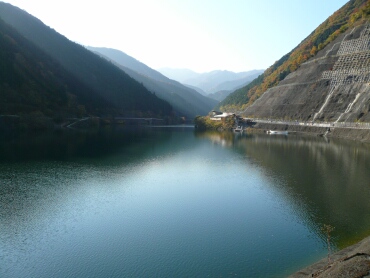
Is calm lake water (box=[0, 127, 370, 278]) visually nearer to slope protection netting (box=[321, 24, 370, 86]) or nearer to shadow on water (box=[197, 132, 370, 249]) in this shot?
shadow on water (box=[197, 132, 370, 249])

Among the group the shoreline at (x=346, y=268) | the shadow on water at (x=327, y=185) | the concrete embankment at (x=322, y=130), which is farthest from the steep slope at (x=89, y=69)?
the shoreline at (x=346, y=268)

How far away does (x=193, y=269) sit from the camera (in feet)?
44.6

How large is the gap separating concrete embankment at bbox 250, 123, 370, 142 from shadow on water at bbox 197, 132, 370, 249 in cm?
1061

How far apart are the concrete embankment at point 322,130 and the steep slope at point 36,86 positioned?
195ft

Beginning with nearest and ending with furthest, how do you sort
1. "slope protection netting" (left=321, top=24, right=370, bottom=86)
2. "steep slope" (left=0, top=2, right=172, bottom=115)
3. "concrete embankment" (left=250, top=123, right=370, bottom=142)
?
"concrete embankment" (left=250, top=123, right=370, bottom=142) < "slope protection netting" (left=321, top=24, right=370, bottom=86) < "steep slope" (left=0, top=2, right=172, bottom=115)

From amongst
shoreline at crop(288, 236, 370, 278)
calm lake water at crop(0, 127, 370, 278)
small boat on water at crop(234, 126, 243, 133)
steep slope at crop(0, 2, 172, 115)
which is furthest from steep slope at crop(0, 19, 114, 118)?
shoreline at crop(288, 236, 370, 278)

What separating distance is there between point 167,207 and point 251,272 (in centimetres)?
1000

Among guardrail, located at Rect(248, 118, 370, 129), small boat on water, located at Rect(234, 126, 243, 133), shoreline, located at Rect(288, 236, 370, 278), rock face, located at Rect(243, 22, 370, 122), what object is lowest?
small boat on water, located at Rect(234, 126, 243, 133)

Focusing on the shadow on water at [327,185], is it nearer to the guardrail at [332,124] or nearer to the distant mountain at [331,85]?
the guardrail at [332,124]

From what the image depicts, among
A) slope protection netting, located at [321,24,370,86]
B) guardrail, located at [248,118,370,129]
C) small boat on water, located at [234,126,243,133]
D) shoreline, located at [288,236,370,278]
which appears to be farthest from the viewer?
small boat on water, located at [234,126,243,133]

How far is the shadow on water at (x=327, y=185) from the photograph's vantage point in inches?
745

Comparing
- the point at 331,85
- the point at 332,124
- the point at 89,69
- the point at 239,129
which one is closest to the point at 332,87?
the point at 331,85

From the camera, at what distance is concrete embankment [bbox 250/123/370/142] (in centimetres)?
5988

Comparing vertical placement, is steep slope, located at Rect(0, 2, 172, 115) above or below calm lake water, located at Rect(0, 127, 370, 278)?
above
